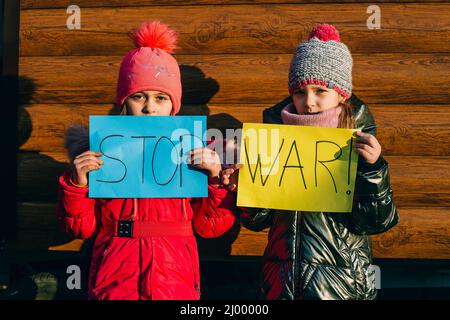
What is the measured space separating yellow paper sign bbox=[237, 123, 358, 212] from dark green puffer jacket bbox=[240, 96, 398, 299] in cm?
7

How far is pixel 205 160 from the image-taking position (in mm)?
2514

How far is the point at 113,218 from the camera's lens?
2615 millimetres

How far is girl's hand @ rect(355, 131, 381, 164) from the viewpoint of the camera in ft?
7.89

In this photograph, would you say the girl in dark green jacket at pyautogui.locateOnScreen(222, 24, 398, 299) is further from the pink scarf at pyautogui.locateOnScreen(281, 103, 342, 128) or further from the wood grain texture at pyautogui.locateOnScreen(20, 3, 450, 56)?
the wood grain texture at pyautogui.locateOnScreen(20, 3, 450, 56)

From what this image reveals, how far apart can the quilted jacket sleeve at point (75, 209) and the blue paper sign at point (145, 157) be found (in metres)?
0.07

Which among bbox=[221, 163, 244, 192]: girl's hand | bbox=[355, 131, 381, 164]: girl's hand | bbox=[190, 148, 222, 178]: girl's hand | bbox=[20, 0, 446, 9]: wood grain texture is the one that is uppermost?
bbox=[20, 0, 446, 9]: wood grain texture

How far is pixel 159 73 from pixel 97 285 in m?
1.05

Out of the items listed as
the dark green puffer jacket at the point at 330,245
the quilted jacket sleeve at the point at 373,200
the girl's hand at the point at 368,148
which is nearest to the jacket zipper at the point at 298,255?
the dark green puffer jacket at the point at 330,245

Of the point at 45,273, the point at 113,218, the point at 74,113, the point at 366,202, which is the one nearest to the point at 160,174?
the point at 113,218

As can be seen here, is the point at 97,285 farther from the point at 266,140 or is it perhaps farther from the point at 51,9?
the point at 51,9

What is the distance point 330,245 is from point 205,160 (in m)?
0.69

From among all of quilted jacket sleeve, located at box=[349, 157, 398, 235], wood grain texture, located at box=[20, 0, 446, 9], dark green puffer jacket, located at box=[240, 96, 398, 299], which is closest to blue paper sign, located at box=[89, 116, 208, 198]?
dark green puffer jacket, located at box=[240, 96, 398, 299]

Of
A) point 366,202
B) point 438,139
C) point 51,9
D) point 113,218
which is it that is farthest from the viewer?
point 51,9

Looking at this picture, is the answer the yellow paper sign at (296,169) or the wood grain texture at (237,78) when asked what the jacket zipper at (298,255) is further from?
the wood grain texture at (237,78)
